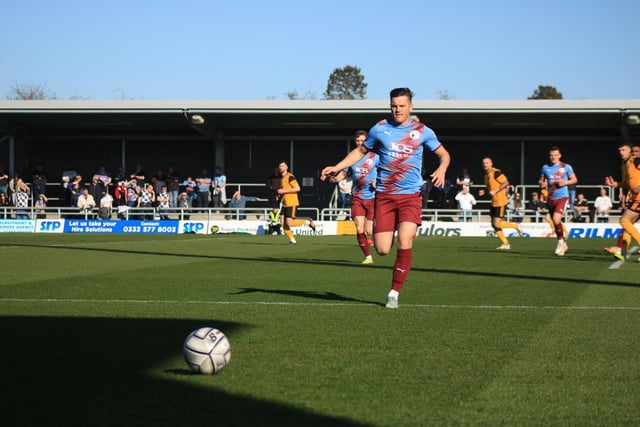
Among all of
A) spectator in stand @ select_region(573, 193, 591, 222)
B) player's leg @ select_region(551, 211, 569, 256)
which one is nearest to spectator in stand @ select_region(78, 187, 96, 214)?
spectator in stand @ select_region(573, 193, 591, 222)

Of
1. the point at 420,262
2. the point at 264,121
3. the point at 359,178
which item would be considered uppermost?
the point at 264,121

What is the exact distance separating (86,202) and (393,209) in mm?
29160

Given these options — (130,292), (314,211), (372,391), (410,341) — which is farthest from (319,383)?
(314,211)

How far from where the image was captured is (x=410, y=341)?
23.7ft

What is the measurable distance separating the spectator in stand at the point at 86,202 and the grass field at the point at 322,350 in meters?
23.4

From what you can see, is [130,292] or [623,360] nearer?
[623,360]

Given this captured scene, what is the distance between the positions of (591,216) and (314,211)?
39.8 ft

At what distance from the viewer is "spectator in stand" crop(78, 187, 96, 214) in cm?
3689

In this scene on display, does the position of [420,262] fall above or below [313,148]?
below

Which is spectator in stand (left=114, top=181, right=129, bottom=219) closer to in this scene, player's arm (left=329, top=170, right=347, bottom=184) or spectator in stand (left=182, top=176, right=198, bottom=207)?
spectator in stand (left=182, top=176, right=198, bottom=207)

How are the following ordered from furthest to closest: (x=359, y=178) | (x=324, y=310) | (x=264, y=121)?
1. (x=264, y=121)
2. (x=359, y=178)
3. (x=324, y=310)

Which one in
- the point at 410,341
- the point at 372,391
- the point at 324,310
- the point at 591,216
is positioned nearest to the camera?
the point at 372,391

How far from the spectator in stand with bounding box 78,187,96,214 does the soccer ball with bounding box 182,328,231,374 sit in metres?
32.3

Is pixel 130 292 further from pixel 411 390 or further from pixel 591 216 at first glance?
pixel 591 216
